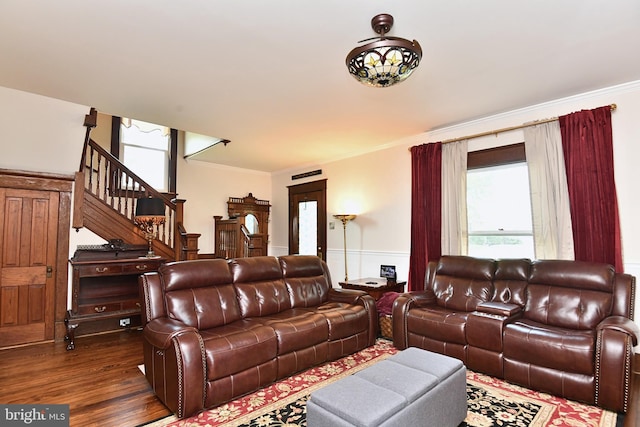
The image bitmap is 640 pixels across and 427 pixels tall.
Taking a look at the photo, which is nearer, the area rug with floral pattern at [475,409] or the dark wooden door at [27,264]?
the area rug with floral pattern at [475,409]

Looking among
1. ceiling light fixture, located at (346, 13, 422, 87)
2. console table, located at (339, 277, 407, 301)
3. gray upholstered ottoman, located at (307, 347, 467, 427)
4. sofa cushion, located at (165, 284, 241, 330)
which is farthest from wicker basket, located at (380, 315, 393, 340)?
ceiling light fixture, located at (346, 13, 422, 87)

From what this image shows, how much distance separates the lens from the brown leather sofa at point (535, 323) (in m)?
2.39

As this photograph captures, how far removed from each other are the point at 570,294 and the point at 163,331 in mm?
3474

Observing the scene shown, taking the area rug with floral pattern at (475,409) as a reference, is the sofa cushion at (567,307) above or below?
above

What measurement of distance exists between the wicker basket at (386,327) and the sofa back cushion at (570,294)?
4.67ft

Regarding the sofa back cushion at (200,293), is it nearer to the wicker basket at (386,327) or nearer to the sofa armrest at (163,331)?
the sofa armrest at (163,331)

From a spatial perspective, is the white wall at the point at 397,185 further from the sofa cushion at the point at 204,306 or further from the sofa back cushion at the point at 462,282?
the sofa cushion at the point at 204,306

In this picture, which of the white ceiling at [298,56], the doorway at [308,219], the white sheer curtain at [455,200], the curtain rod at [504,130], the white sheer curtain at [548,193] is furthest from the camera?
the doorway at [308,219]

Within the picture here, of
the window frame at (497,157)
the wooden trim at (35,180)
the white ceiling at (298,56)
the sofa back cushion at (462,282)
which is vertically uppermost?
the white ceiling at (298,56)

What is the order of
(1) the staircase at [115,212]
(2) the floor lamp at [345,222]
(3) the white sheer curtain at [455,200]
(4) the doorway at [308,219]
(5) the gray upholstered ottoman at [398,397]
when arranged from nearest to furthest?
(5) the gray upholstered ottoman at [398,397] → (1) the staircase at [115,212] → (3) the white sheer curtain at [455,200] → (2) the floor lamp at [345,222] → (4) the doorway at [308,219]

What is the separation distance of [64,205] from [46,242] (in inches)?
18.5

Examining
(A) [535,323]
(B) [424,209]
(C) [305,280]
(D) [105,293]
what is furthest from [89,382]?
(B) [424,209]

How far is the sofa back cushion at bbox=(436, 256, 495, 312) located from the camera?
3500mm

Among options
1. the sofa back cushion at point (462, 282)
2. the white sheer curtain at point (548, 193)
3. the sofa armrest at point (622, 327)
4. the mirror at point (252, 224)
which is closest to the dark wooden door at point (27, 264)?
the mirror at point (252, 224)
